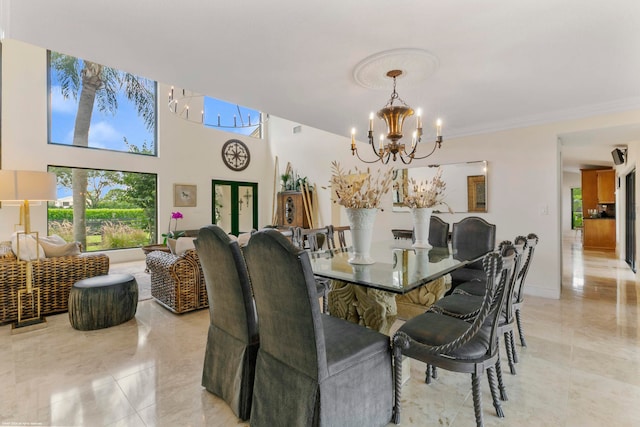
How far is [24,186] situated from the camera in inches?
113

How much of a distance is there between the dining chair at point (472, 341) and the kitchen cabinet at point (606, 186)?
9423 mm

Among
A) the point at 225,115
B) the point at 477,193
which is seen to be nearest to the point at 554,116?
the point at 477,193

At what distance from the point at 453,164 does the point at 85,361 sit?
5.03 meters

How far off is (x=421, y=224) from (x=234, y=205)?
21.7 ft

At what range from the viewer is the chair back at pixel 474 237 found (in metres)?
3.23

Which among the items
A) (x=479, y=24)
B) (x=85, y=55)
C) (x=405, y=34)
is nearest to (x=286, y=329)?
(x=405, y=34)

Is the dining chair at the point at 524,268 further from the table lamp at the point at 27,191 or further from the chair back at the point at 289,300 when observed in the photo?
the table lamp at the point at 27,191

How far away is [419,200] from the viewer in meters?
3.15

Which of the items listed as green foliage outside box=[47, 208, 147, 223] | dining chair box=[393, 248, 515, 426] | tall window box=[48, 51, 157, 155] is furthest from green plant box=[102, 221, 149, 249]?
dining chair box=[393, 248, 515, 426]

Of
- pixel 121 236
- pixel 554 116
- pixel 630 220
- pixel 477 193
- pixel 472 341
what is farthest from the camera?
pixel 121 236

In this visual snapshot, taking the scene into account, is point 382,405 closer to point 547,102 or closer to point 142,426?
point 142,426

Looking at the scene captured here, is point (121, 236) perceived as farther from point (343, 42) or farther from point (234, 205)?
point (343, 42)

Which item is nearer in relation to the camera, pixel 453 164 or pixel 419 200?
pixel 419 200

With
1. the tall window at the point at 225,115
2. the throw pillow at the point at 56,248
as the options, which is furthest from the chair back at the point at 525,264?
the throw pillow at the point at 56,248
